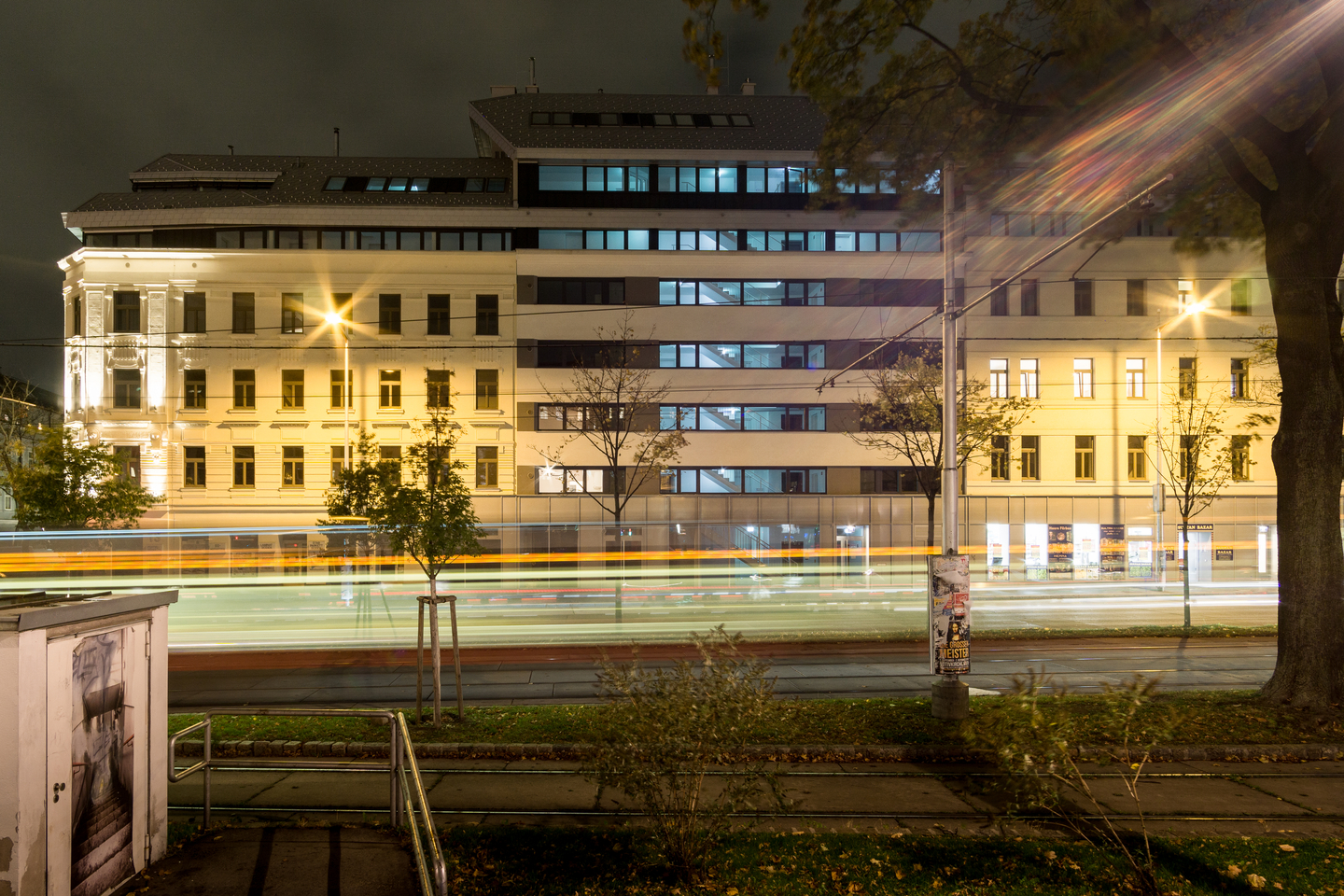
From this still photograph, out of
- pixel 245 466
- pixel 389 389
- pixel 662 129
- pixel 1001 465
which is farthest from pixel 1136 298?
pixel 245 466

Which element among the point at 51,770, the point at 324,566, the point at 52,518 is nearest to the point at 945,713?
the point at 51,770

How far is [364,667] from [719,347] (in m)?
22.5

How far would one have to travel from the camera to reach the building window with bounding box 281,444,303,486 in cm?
3466

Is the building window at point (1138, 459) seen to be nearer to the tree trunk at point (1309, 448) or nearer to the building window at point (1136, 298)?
the building window at point (1136, 298)

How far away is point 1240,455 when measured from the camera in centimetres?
2352

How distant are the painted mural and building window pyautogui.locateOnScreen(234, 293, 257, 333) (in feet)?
110

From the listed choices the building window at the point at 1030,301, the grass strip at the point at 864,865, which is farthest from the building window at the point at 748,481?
the grass strip at the point at 864,865

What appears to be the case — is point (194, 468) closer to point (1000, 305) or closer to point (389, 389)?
point (389, 389)

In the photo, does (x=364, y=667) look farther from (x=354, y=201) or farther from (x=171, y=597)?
(x=354, y=201)

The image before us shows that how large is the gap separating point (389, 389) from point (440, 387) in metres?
2.97

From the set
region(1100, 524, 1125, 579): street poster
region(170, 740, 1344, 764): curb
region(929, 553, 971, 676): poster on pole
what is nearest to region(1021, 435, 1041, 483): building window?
region(1100, 524, 1125, 579): street poster

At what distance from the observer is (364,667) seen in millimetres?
17391

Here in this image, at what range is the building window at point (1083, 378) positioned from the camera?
36250 millimetres

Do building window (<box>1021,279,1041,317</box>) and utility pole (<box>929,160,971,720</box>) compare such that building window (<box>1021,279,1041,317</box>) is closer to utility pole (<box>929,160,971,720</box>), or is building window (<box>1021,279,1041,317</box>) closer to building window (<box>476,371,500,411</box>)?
building window (<box>476,371,500,411</box>)
